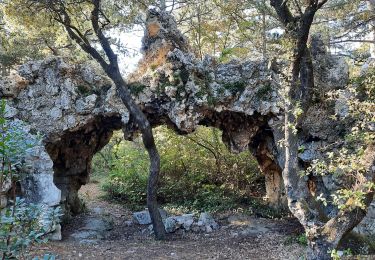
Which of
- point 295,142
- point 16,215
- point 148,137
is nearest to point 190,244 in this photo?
point 148,137

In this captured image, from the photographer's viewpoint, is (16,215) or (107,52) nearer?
(16,215)

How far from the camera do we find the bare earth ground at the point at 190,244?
7.65m

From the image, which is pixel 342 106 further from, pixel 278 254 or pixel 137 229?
pixel 137 229

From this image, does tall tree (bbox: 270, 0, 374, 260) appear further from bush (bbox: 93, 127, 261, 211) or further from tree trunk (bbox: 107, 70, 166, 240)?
bush (bbox: 93, 127, 261, 211)

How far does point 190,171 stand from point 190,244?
5254mm

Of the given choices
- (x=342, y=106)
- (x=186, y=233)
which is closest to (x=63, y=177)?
(x=186, y=233)

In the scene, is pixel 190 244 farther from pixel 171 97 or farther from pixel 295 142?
pixel 295 142

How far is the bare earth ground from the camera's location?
25.1ft

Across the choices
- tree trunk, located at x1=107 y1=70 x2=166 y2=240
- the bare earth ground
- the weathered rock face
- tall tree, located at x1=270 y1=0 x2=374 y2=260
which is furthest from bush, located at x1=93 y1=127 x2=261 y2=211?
tall tree, located at x1=270 y1=0 x2=374 y2=260

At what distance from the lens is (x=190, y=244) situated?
345 inches

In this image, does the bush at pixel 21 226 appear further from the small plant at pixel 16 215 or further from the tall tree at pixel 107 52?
the tall tree at pixel 107 52

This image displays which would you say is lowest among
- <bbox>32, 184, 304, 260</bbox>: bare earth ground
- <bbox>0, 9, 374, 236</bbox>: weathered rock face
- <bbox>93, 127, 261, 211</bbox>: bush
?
<bbox>32, 184, 304, 260</bbox>: bare earth ground

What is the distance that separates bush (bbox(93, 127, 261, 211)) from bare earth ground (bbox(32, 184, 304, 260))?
239 cm

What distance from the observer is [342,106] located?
8.57 metres
